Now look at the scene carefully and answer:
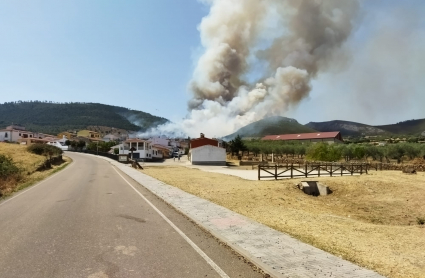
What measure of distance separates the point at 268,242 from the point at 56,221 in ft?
20.5

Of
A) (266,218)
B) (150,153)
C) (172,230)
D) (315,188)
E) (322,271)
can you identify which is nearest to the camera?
(322,271)

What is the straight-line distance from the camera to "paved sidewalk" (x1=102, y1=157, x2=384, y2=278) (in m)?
5.52

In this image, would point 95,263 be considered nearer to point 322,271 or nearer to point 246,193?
point 322,271

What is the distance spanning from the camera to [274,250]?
6.76 m

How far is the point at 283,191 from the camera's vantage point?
20.3 metres

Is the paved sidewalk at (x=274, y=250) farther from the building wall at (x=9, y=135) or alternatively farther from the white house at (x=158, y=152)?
the building wall at (x=9, y=135)

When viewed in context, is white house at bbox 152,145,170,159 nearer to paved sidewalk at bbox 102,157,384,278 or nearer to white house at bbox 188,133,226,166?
white house at bbox 188,133,226,166

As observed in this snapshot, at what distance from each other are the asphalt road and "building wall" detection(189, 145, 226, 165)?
5596 cm

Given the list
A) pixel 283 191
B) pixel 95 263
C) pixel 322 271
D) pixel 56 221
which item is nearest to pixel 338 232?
pixel 322 271

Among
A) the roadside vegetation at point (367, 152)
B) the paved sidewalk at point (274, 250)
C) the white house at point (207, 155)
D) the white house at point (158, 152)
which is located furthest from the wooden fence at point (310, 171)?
the white house at point (158, 152)

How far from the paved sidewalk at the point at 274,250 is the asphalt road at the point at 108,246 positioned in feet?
1.02

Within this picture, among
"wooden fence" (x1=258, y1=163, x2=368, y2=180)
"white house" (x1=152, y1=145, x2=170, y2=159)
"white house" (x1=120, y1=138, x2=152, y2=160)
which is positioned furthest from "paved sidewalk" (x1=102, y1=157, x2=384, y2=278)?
"white house" (x1=152, y1=145, x2=170, y2=159)

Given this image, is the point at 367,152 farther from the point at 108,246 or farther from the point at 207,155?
the point at 108,246

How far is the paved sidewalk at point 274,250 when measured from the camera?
552cm
